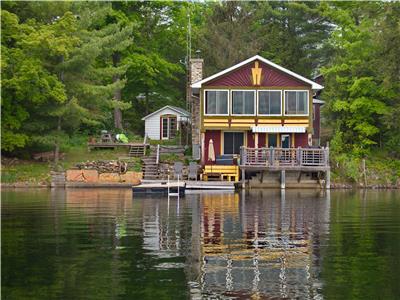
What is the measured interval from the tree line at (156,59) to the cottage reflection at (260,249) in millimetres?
19055

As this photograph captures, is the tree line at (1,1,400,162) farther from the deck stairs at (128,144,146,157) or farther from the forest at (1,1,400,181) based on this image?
the deck stairs at (128,144,146,157)

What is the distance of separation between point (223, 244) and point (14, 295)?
683 centimetres

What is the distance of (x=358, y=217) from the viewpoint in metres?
25.4

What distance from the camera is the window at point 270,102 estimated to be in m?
47.0

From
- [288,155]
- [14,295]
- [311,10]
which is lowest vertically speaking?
[14,295]

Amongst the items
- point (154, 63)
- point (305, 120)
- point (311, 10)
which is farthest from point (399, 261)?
point (311, 10)

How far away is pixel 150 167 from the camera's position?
1786 inches

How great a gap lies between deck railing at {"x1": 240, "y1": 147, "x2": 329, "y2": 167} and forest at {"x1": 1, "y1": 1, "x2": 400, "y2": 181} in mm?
3789

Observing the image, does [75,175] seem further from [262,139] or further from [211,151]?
[262,139]

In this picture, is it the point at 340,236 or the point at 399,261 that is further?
the point at 340,236

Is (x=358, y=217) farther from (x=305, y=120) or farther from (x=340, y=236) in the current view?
(x=305, y=120)

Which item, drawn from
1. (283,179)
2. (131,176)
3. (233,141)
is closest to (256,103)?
(233,141)

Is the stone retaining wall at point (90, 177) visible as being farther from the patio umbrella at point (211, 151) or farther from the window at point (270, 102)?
the window at point (270, 102)

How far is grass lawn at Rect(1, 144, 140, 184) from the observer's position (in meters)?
44.5
